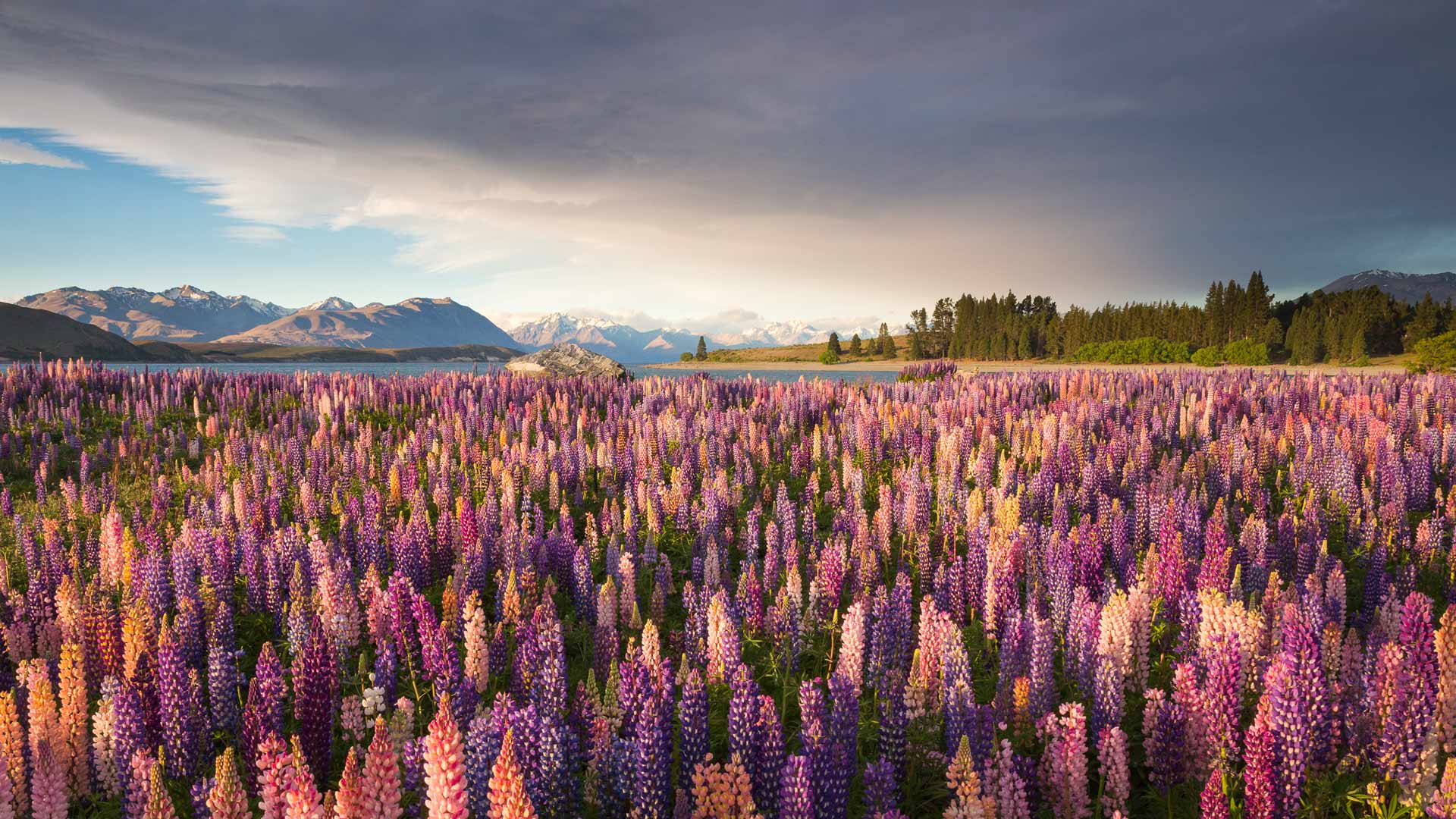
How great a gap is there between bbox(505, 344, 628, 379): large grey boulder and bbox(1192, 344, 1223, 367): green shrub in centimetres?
8992

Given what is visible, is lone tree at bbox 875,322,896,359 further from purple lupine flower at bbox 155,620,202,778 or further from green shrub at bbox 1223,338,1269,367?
purple lupine flower at bbox 155,620,202,778

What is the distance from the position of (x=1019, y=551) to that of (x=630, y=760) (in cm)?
404

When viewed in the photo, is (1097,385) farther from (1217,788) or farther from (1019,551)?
(1217,788)

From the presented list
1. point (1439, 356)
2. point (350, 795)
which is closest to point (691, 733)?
point (350, 795)

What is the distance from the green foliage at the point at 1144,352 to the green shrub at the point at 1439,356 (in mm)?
80049

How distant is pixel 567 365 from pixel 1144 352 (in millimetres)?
101961

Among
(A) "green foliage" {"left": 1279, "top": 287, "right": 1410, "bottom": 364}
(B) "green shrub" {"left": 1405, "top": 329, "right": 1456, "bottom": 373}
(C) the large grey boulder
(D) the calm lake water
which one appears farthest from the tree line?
(C) the large grey boulder

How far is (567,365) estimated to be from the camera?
26.8 metres

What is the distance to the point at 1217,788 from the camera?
317cm

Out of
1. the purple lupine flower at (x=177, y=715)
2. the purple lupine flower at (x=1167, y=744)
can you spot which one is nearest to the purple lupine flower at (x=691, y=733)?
the purple lupine flower at (x=1167, y=744)

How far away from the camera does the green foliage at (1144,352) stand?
102688 millimetres

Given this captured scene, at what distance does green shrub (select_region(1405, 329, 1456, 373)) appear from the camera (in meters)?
25.5

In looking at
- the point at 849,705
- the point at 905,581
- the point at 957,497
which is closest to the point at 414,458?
the point at 957,497

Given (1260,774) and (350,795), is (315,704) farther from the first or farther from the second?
(1260,774)
